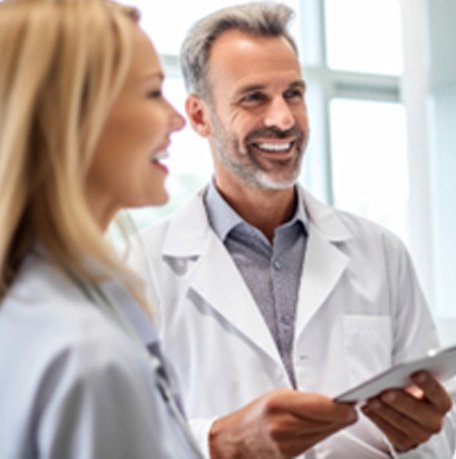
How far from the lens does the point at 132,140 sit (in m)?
0.75

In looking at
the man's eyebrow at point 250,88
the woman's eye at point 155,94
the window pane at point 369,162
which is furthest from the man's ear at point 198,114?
the window pane at point 369,162

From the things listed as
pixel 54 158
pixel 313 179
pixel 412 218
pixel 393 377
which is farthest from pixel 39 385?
pixel 313 179

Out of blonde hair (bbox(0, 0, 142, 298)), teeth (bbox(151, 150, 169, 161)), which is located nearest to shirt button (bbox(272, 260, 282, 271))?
teeth (bbox(151, 150, 169, 161))

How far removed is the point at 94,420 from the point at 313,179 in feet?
9.56

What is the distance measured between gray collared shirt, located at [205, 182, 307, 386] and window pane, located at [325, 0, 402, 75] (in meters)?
2.09

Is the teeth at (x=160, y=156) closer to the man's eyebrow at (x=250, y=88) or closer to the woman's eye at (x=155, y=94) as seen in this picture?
the woman's eye at (x=155, y=94)

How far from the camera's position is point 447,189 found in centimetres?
268

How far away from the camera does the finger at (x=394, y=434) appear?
4.01 ft

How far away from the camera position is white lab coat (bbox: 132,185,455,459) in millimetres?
1383

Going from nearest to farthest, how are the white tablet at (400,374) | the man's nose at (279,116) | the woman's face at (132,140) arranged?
the woman's face at (132,140) < the white tablet at (400,374) < the man's nose at (279,116)

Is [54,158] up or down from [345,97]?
down

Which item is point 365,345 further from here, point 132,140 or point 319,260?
point 132,140

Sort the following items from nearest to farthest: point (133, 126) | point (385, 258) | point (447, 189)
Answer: point (133, 126), point (385, 258), point (447, 189)

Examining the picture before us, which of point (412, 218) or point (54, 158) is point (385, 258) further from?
point (412, 218)
